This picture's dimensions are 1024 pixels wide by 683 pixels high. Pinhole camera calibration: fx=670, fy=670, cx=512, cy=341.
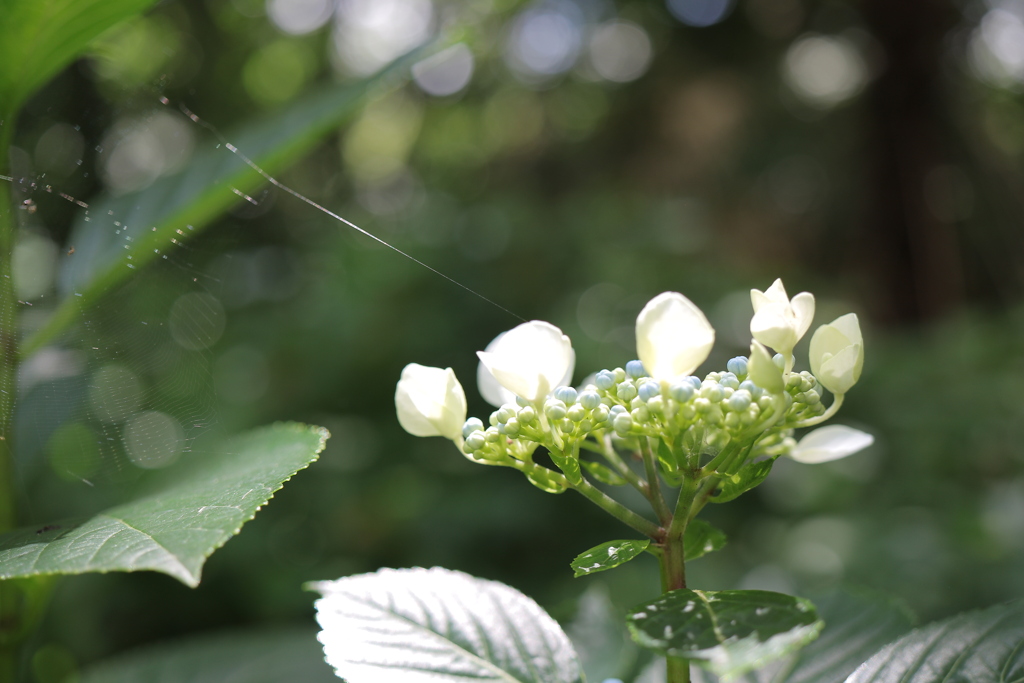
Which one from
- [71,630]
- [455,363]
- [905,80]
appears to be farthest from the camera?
[905,80]

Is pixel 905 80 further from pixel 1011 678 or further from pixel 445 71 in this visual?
pixel 1011 678

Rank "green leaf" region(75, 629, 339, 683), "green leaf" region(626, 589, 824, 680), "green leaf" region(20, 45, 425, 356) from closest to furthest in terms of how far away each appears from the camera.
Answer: "green leaf" region(626, 589, 824, 680), "green leaf" region(20, 45, 425, 356), "green leaf" region(75, 629, 339, 683)

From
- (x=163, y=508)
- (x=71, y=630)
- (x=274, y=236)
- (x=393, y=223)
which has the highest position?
(x=274, y=236)

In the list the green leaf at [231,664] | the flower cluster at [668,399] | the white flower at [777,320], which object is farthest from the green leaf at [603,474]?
the green leaf at [231,664]

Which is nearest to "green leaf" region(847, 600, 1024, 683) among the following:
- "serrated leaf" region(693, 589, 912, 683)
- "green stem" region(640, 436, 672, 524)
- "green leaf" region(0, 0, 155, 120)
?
"serrated leaf" region(693, 589, 912, 683)

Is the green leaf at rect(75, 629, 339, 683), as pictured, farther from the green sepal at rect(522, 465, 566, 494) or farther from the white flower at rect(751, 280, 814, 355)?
the white flower at rect(751, 280, 814, 355)

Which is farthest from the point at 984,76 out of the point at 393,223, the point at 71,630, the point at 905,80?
the point at 71,630
